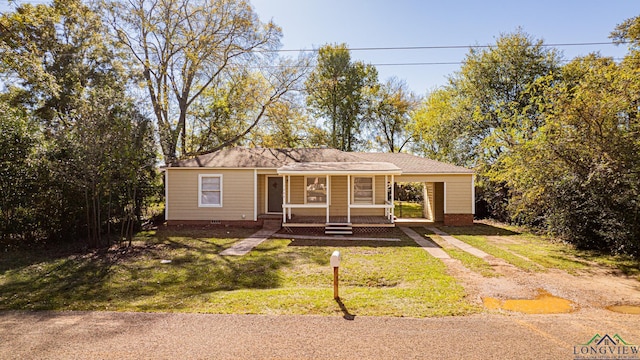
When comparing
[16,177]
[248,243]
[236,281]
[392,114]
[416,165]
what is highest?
[392,114]

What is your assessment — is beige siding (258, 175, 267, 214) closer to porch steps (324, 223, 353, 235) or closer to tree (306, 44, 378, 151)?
porch steps (324, 223, 353, 235)

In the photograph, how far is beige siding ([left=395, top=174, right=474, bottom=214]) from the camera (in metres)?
16.1

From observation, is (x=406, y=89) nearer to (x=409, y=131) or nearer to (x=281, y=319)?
(x=409, y=131)

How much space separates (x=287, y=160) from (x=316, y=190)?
7.66 feet

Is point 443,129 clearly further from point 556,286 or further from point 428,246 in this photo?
point 556,286

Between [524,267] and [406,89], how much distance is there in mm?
28253

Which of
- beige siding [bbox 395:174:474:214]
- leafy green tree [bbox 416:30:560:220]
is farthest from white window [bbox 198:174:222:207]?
leafy green tree [bbox 416:30:560:220]

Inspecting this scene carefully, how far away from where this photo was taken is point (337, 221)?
14203 mm

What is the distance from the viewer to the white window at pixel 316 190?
51.0 feet

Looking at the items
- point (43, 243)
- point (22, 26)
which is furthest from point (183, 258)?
point (22, 26)

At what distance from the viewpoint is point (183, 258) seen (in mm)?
9445

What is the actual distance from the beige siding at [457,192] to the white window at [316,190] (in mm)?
4082

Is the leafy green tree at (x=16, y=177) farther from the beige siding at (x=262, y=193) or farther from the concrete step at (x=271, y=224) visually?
the beige siding at (x=262, y=193)

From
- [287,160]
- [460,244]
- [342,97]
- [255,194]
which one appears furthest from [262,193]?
[342,97]
